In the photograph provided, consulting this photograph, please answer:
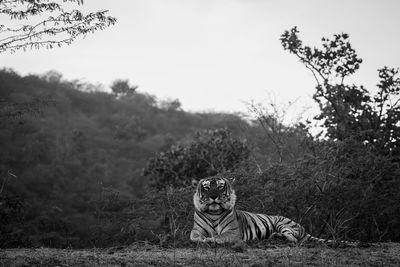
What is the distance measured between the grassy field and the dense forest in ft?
4.70

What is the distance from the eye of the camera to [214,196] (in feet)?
26.3

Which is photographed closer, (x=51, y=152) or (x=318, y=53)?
(x=318, y=53)

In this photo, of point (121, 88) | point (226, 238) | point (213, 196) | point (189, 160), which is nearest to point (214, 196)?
point (213, 196)

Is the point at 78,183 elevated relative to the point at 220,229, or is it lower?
elevated

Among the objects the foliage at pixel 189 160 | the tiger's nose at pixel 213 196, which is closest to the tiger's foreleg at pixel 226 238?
the tiger's nose at pixel 213 196

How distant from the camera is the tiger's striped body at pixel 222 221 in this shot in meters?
7.98

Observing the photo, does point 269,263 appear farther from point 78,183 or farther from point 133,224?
point 78,183

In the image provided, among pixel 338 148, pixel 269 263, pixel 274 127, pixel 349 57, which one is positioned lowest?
pixel 269 263

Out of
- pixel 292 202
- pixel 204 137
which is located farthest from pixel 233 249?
pixel 204 137

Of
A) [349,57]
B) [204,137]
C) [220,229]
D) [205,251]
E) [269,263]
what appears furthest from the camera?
[204,137]

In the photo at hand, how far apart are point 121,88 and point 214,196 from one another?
1759 inches

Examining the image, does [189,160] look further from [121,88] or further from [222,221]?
[121,88]

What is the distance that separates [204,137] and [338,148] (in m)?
13.1

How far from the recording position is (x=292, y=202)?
1059 centimetres
